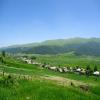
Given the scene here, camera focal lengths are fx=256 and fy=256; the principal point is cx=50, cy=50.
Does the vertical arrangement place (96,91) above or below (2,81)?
below

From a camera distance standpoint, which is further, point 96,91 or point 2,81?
point 96,91

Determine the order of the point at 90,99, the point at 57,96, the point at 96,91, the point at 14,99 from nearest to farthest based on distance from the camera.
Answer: the point at 14,99
the point at 57,96
the point at 90,99
the point at 96,91

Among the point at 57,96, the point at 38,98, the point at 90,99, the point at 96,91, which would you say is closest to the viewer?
the point at 38,98

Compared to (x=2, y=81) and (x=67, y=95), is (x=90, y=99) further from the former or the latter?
(x=2, y=81)

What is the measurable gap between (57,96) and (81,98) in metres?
3.75

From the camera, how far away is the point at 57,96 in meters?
33.1

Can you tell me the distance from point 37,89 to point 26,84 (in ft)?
8.26

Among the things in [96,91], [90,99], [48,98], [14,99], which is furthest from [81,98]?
[96,91]

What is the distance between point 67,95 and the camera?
34.2 metres

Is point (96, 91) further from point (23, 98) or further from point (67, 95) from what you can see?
point (23, 98)

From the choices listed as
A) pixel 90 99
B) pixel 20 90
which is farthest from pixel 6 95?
pixel 90 99

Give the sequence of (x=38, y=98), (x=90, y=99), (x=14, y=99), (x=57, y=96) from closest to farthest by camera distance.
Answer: (x=14, y=99), (x=38, y=98), (x=57, y=96), (x=90, y=99)

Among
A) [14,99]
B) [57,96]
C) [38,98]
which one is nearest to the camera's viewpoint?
[14,99]

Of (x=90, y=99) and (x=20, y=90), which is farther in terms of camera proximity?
(x=90, y=99)
